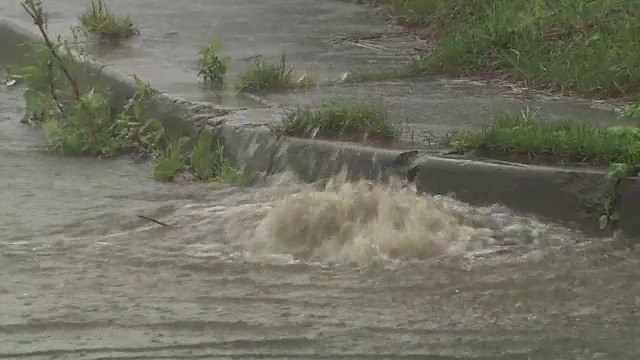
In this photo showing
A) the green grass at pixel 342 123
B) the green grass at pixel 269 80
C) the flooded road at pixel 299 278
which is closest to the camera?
the flooded road at pixel 299 278

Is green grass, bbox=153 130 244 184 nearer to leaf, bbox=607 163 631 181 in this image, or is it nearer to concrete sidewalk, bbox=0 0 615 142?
concrete sidewalk, bbox=0 0 615 142

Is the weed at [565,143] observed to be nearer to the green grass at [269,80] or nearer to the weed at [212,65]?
the green grass at [269,80]

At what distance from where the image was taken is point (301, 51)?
326 inches

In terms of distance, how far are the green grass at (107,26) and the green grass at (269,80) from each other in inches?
88.4

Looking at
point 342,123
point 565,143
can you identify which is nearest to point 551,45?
point 342,123

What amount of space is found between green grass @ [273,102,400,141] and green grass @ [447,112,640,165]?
15.6 inches

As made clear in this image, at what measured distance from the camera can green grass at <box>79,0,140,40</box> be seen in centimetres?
902

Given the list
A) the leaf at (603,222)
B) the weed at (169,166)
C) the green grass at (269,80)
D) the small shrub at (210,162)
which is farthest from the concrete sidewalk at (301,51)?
the leaf at (603,222)

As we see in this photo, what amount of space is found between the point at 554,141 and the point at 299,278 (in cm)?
142

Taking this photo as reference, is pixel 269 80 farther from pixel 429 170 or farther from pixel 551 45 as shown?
pixel 429 170

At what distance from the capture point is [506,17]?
7762 mm

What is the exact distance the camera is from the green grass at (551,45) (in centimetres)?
666

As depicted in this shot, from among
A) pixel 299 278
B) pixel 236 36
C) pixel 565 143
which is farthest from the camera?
pixel 236 36

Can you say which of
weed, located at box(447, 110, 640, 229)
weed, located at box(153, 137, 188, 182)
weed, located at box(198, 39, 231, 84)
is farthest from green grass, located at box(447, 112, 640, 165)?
weed, located at box(198, 39, 231, 84)
